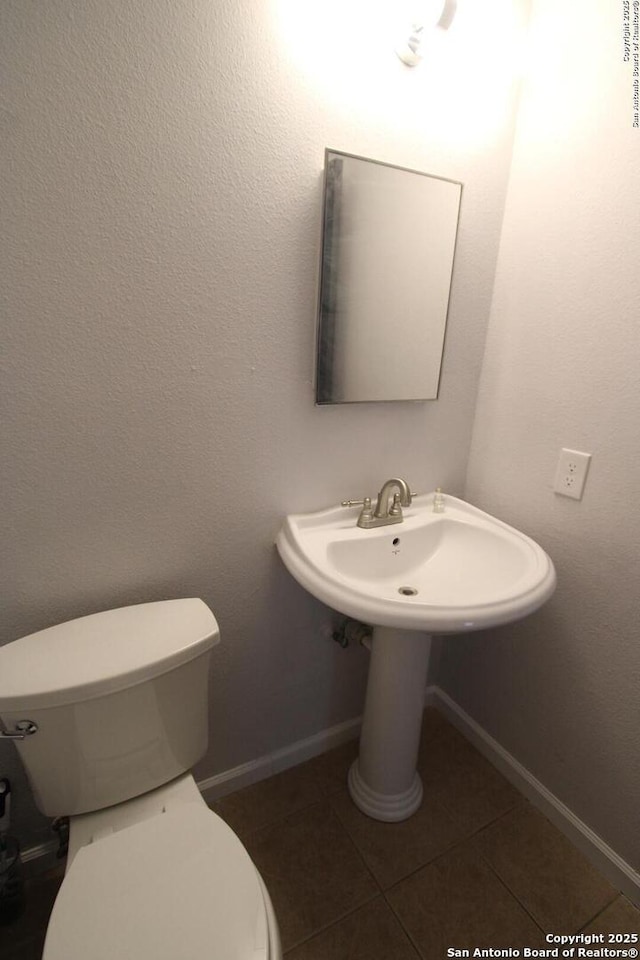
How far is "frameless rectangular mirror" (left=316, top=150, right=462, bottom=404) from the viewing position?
3.22 ft

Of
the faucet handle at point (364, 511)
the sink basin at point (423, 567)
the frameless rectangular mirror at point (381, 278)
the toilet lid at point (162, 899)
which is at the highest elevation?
the frameless rectangular mirror at point (381, 278)

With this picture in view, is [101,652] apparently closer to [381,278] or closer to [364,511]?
[364,511]

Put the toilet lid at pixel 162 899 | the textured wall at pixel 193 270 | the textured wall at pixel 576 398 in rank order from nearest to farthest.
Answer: the toilet lid at pixel 162 899
the textured wall at pixel 193 270
the textured wall at pixel 576 398

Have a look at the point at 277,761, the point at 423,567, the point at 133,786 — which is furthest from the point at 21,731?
the point at 423,567

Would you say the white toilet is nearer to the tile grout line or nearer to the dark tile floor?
the dark tile floor

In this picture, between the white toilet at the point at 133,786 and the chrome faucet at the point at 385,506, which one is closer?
the white toilet at the point at 133,786

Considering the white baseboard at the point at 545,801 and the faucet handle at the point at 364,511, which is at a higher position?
the faucet handle at the point at 364,511

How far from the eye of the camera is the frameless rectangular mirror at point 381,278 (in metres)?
0.98

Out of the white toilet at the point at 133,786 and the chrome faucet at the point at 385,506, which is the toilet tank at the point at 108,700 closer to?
the white toilet at the point at 133,786

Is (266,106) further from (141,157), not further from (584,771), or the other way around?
(584,771)

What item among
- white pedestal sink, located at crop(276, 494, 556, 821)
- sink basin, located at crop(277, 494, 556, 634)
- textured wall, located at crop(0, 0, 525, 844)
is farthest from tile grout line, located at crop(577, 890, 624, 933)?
textured wall, located at crop(0, 0, 525, 844)

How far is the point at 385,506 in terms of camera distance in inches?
46.3

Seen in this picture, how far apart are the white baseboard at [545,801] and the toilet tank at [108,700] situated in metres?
0.99

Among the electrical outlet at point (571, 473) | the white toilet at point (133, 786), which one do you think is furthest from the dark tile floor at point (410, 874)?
the electrical outlet at point (571, 473)
